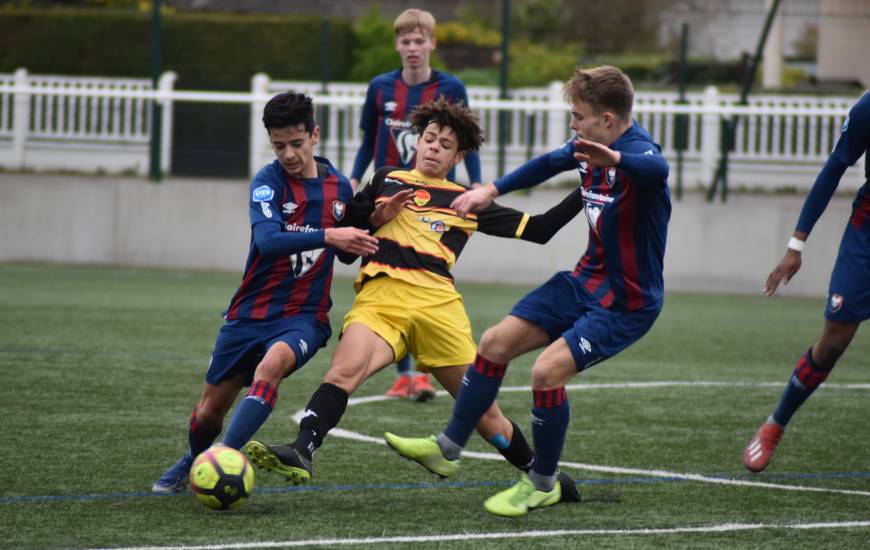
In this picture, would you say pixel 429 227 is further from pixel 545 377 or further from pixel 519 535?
pixel 519 535

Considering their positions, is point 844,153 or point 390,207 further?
point 844,153

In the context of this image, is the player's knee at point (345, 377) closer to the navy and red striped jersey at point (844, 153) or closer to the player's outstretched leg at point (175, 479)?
the player's outstretched leg at point (175, 479)

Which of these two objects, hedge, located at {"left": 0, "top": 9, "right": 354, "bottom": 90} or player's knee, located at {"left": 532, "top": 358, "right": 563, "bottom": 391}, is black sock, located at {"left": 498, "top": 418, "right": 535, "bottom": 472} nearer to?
player's knee, located at {"left": 532, "top": 358, "right": 563, "bottom": 391}

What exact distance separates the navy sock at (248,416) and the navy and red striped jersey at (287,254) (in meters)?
0.37

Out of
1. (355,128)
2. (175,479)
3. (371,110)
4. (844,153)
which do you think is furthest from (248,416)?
(355,128)

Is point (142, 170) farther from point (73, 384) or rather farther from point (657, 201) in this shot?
point (657, 201)

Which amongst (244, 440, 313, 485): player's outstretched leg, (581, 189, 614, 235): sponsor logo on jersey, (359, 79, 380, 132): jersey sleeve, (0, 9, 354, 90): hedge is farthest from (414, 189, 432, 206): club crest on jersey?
(0, 9, 354, 90): hedge

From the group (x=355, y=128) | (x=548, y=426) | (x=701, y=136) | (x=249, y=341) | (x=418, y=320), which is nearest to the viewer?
(x=548, y=426)

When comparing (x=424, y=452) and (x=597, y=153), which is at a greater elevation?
(x=597, y=153)

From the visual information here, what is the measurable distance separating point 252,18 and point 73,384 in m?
11.6

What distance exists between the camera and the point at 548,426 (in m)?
5.05

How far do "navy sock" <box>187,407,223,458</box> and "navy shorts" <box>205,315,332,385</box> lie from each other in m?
0.17

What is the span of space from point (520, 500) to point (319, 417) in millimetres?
796

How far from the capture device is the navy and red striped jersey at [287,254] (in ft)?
17.1
